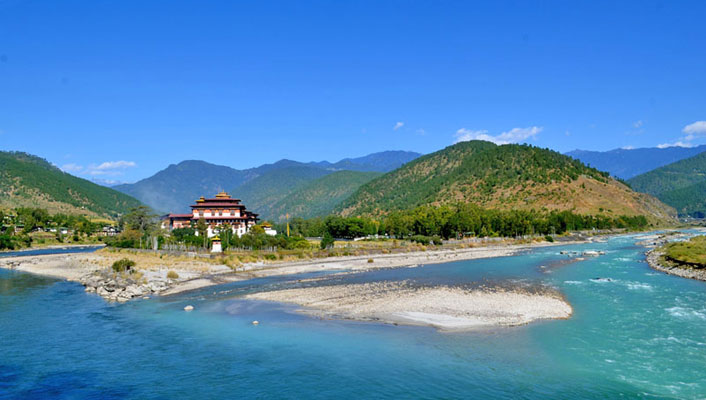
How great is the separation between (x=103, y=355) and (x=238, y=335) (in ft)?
24.9

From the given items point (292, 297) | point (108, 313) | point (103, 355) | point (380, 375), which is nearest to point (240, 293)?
point (292, 297)

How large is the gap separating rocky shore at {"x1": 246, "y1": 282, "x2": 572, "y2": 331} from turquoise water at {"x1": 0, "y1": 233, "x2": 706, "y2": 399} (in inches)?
70.5

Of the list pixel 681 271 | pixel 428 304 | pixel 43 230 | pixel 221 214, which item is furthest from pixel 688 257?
pixel 43 230

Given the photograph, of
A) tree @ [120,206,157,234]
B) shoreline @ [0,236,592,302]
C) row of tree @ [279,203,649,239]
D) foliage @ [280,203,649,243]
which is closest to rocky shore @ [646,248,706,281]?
shoreline @ [0,236,592,302]

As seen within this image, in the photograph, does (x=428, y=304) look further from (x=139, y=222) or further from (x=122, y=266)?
(x=139, y=222)

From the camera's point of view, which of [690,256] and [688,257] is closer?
[688,257]

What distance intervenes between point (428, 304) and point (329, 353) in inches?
557

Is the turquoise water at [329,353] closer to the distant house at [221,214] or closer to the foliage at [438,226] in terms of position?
the distant house at [221,214]

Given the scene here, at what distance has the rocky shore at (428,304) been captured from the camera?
113 ft

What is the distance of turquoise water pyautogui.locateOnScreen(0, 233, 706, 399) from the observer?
22.3 metres

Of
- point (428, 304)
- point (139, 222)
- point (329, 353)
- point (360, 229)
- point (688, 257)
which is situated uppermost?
point (139, 222)

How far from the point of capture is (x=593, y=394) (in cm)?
2127

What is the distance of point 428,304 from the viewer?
39531mm

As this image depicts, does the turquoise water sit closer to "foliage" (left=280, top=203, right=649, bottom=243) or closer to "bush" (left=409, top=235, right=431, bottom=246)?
"bush" (left=409, top=235, right=431, bottom=246)
